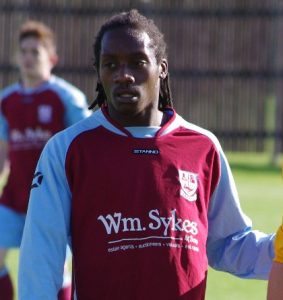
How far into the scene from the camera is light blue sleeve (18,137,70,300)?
4031 mm

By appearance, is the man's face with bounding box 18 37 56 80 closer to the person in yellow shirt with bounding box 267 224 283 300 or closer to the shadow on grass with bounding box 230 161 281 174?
the person in yellow shirt with bounding box 267 224 283 300

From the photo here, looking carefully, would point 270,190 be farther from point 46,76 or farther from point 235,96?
point 46,76

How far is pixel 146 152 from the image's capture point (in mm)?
4211

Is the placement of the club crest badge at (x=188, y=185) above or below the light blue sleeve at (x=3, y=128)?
above

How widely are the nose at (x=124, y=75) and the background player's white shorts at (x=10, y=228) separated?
3616 millimetres

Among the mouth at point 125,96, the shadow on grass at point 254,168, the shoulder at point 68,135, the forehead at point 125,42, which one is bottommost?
the shadow on grass at point 254,168

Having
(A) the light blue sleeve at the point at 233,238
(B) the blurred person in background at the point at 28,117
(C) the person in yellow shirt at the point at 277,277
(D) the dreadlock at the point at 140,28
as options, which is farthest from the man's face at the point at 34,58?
(C) the person in yellow shirt at the point at 277,277

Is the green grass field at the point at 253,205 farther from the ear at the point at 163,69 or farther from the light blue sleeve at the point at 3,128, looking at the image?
the ear at the point at 163,69

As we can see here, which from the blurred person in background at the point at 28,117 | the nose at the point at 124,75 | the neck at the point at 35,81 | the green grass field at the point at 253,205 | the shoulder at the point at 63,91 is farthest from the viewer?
the green grass field at the point at 253,205

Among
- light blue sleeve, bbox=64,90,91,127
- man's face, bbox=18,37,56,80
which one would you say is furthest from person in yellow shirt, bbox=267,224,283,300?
man's face, bbox=18,37,56,80

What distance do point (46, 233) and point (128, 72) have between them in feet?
1.98

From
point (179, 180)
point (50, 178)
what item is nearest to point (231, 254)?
point (179, 180)

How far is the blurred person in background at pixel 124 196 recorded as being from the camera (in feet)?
13.4

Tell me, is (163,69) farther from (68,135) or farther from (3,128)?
(3,128)
